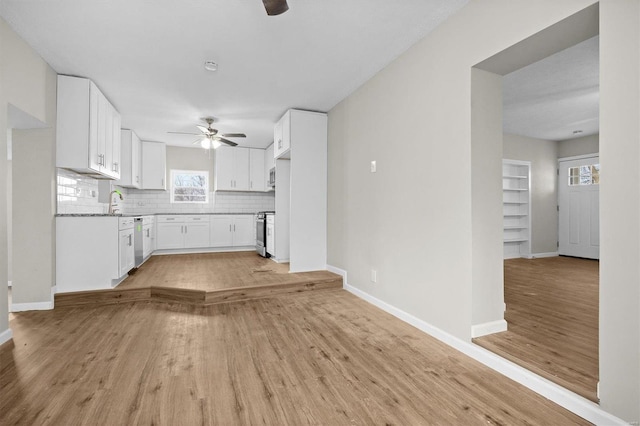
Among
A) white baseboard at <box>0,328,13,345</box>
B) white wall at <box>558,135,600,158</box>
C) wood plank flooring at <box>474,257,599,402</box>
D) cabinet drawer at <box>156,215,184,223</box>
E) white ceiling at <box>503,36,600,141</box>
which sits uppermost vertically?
white ceiling at <box>503,36,600,141</box>

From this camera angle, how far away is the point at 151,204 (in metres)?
6.90

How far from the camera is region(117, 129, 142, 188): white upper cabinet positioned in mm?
5594

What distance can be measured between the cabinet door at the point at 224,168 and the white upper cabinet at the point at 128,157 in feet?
5.22

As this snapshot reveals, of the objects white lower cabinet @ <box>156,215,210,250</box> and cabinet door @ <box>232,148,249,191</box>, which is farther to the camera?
cabinet door @ <box>232,148,249,191</box>

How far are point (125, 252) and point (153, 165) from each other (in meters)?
3.21

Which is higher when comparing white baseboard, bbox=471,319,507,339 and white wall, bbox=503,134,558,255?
white wall, bbox=503,134,558,255

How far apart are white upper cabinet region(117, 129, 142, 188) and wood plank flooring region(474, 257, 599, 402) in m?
6.14

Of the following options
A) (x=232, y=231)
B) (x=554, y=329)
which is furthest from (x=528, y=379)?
(x=232, y=231)

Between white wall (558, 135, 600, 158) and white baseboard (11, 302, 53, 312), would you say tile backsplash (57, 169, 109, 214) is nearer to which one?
white baseboard (11, 302, 53, 312)

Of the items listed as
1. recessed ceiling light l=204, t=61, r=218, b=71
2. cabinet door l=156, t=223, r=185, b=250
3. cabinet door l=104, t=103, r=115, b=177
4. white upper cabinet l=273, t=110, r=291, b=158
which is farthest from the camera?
cabinet door l=156, t=223, r=185, b=250

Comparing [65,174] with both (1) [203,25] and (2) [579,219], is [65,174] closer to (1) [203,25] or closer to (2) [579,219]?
(1) [203,25]

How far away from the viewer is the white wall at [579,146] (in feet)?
19.7

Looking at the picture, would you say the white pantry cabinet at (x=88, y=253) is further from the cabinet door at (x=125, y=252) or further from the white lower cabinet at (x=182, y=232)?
the white lower cabinet at (x=182, y=232)

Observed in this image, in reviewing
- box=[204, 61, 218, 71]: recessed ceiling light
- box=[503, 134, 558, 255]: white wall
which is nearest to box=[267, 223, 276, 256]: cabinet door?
box=[204, 61, 218, 71]: recessed ceiling light
